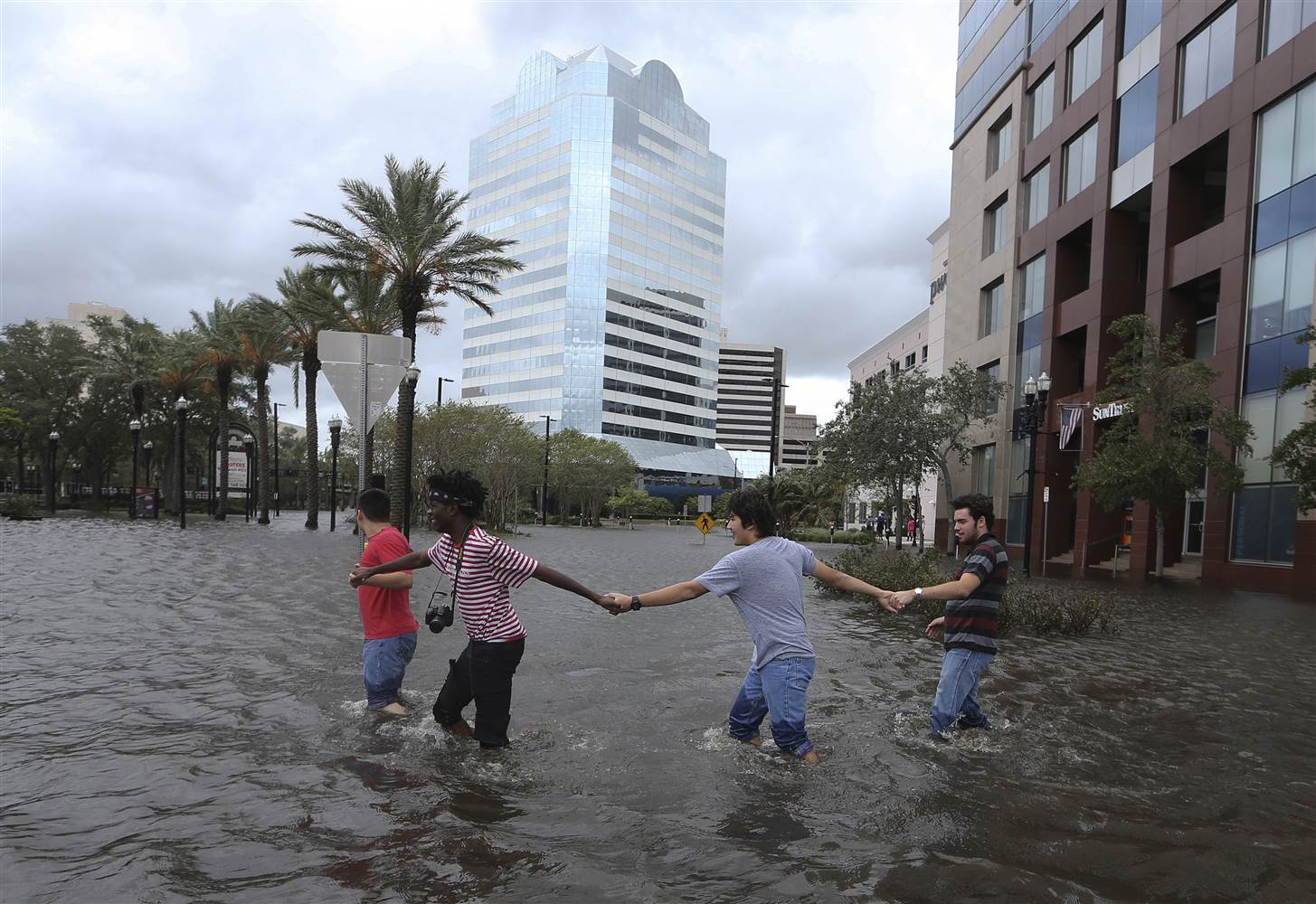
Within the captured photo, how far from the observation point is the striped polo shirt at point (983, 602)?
5965 mm

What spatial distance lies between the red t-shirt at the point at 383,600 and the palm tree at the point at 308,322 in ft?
94.4

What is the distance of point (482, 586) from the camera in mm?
5379

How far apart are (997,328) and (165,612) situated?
122ft

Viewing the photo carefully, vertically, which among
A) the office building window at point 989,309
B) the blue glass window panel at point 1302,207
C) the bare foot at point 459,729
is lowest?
the bare foot at point 459,729

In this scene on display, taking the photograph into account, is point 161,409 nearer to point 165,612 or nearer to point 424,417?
point 424,417

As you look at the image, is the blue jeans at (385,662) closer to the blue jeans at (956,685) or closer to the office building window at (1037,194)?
the blue jeans at (956,685)

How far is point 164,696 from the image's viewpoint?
747cm

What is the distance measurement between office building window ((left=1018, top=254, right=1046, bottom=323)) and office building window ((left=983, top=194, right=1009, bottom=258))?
3.25 metres

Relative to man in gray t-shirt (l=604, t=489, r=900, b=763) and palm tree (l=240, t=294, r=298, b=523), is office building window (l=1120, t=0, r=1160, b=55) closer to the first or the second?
man in gray t-shirt (l=604, t=489, r=900, b=763)

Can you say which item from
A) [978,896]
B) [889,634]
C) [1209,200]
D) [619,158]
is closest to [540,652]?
[889,634]

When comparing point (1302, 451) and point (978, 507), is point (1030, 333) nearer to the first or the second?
point (1302, 451)

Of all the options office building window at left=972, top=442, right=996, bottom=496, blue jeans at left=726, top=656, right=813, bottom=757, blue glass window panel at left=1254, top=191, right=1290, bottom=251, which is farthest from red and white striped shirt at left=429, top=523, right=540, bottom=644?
office building window at left=972, top=442, right=996, bottom=496

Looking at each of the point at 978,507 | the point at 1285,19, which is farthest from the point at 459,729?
the point at 1285,19

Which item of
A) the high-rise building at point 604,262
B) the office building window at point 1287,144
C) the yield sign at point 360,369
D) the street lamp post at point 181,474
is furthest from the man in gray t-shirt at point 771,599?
the high-rise building at point 604,262
